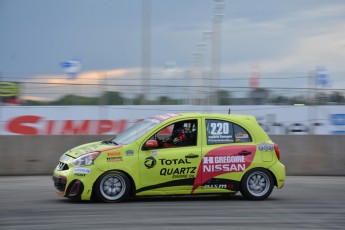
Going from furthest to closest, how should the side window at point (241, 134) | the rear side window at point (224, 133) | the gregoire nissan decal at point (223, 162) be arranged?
the side window at point (241, 134)
the rear side window at point (224, 133)
the gregoire nissan decal at point (223, 162)

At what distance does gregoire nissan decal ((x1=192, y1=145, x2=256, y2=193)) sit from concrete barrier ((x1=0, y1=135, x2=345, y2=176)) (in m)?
5.50

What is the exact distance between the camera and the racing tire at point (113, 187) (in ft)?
32.6

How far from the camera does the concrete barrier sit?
15.0m

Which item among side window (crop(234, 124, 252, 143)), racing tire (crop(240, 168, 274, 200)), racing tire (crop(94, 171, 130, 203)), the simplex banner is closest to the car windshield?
racing tire (crop(94, 171, 130, 203))

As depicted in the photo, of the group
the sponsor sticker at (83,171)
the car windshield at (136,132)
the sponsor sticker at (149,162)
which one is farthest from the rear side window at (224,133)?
the sponsor sticker at (83,171)

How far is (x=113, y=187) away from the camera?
33.0 feet

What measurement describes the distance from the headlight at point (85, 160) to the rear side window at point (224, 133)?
201 cm

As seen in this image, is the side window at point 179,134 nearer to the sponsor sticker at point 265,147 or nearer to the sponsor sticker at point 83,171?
the sponsor sticker at point 265,147

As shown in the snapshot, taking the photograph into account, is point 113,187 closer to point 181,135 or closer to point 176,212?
point 176,212

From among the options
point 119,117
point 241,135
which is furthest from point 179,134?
point 119,117

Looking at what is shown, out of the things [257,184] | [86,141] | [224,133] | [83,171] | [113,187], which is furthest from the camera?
[86,141]

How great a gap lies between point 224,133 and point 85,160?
2485 mm

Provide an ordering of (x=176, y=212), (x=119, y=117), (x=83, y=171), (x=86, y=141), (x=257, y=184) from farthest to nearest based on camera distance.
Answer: (x=119, y=117)
(x=86, y=141)
(x=257, y=184)
(x=83, y=171)
(x=176, y=212)

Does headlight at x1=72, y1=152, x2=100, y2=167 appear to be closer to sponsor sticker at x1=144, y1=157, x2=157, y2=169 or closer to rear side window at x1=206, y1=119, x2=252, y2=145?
sponsor sticker at x1=144, y1=157, x2=157, y2=169
